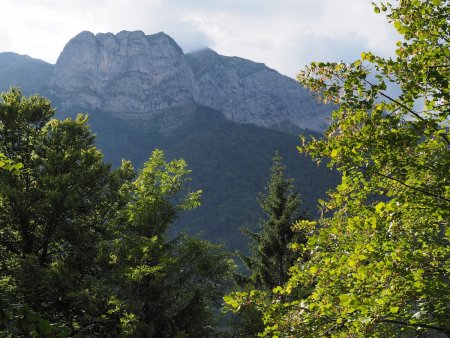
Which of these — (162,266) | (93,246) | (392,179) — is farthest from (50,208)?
(392,179)

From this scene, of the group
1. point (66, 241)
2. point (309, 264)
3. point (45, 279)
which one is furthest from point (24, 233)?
point (309, 264)

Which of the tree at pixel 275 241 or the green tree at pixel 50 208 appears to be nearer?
the green tree at pixel 50 208

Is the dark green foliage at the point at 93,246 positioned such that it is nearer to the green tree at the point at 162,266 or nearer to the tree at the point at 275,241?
the green tree at the point at 162,266

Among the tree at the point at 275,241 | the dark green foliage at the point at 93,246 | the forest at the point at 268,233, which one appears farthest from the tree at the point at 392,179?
the tree at the point at 275,241

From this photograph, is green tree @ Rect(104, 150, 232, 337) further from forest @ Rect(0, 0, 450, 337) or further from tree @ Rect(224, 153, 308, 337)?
tree @ Rect(224, 153, 308, 337)

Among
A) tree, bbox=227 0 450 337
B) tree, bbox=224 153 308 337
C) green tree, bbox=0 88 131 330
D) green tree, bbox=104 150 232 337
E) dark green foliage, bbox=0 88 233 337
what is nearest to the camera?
tree, bbox=227 0 450 337

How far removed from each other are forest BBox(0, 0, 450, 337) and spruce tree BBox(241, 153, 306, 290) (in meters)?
0.08

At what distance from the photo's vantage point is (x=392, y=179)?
667 centimetres

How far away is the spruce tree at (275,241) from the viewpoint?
77.0ft

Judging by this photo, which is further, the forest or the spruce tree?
the spruce tree

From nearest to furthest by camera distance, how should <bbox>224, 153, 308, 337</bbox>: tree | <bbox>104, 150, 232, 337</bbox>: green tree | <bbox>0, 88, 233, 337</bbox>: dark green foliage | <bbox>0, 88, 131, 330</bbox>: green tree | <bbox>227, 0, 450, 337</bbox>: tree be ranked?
<bbox>227, 0, 450, 337</bbox>: tree, <bbox>104, 150, 232, 337</bbox>: green tree, <bbox>0, 88, 233, 337</bbox>: dark green foliage, <bbox>0, 88, 131, 330</bbox>: green tree, <bbox>224, 153, 308, 337</bbox>: tree

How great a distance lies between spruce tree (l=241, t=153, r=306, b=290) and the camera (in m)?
23.5

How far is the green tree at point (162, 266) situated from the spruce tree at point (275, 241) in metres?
7.38

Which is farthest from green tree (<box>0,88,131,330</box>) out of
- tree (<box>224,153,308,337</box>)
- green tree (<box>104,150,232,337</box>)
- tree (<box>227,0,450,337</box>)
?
tree (<box>227,0,450,337</box>)
